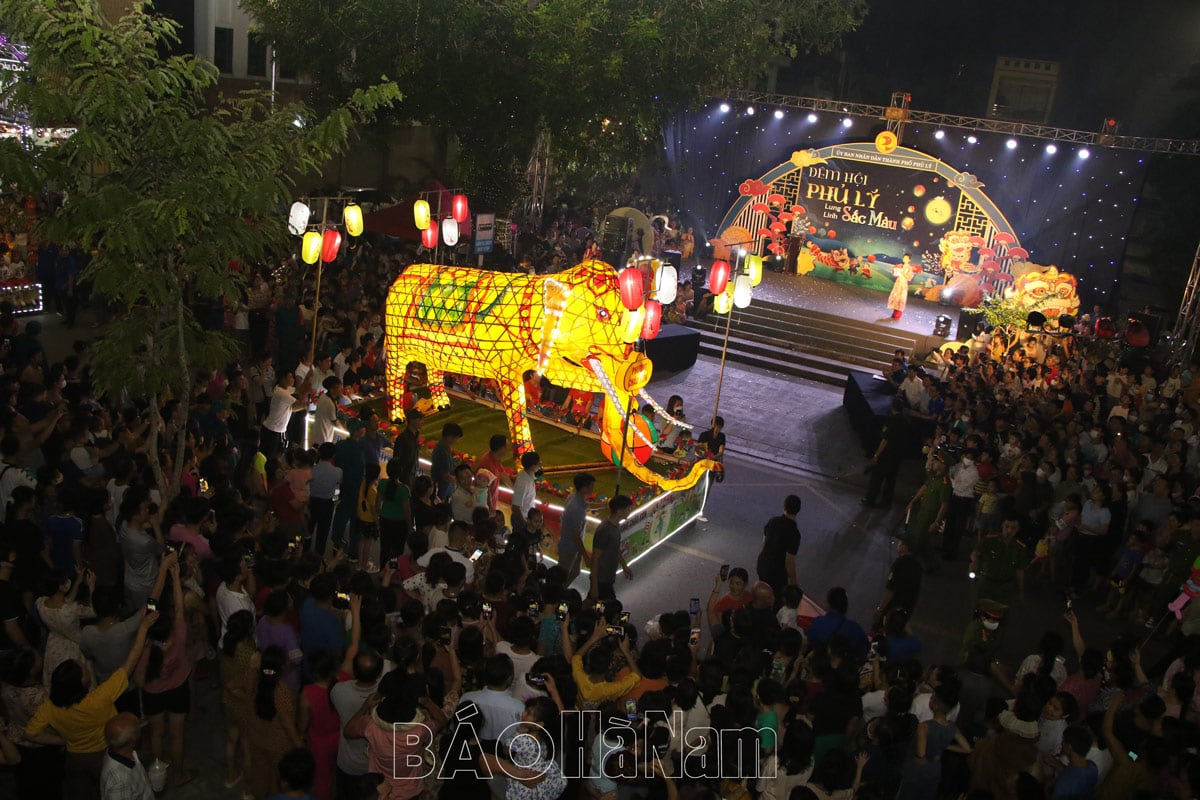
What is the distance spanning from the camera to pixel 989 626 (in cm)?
788

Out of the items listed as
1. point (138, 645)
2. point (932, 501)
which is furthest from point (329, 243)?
point (138, 645)

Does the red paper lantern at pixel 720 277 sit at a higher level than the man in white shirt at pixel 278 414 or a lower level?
higher

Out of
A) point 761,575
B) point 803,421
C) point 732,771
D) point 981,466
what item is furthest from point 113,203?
point 803,421

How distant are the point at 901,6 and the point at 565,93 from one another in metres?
12.6

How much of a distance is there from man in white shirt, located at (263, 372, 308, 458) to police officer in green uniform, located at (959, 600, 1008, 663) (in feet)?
21.3

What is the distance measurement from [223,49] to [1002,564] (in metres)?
21.5

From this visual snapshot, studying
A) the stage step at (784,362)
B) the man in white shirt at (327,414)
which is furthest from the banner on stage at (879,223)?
the man in white shirt at (327,414)

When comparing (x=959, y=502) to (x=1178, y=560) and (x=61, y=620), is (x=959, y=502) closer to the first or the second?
(x=1178, y=560)

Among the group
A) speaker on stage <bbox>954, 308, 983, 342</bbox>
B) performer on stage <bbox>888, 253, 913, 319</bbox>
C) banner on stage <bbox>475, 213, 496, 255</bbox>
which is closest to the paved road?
banner on stage <bbox>475, 213, 496, 255</bbox>

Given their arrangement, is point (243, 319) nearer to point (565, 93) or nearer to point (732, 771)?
point (565, 93)

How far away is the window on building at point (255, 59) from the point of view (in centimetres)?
2308

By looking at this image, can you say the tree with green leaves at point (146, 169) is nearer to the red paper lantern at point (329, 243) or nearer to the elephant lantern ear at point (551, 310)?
the elephant lantern ear at point (551, 310)

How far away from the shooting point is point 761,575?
8.23m

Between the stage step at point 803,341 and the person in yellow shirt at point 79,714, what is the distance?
46.5 feet
